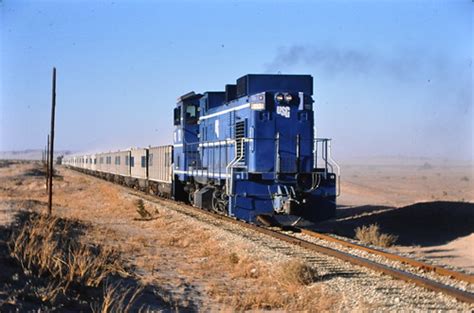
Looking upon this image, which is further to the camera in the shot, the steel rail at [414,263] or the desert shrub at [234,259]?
the desert shrub at [234,259]

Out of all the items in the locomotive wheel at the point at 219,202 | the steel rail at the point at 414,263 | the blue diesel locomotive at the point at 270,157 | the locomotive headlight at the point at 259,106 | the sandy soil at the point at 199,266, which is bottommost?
the sandy soil at the point at 199,266

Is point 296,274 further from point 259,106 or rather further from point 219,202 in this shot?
point 219,202

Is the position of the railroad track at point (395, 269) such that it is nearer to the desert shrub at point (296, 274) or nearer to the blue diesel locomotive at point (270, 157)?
the blue diesel locomotive at point (270, 157)

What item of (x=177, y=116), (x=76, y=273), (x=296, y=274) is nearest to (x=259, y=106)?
(x=296, y=274)

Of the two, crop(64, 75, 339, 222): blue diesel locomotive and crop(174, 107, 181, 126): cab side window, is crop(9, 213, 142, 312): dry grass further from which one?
crop(174, 107, 181, 126): cab side window

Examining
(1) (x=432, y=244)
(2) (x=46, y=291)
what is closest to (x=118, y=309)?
(2) (x=46, y=291)

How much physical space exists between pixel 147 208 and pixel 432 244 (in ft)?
38.1

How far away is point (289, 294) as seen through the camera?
9016mm

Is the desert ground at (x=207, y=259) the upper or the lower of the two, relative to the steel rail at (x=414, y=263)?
lower

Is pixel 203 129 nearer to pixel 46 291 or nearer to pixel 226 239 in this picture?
pixel 226 239

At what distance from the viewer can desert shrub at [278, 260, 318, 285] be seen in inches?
372

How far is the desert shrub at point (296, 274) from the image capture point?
31.0 ft

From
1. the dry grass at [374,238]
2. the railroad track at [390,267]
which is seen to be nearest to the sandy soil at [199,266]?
the railroad track at [390,267]

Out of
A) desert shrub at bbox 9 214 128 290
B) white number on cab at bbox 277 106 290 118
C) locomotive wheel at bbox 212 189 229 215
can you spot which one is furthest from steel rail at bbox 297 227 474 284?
desert shrub at bbox 9 214 128 290
